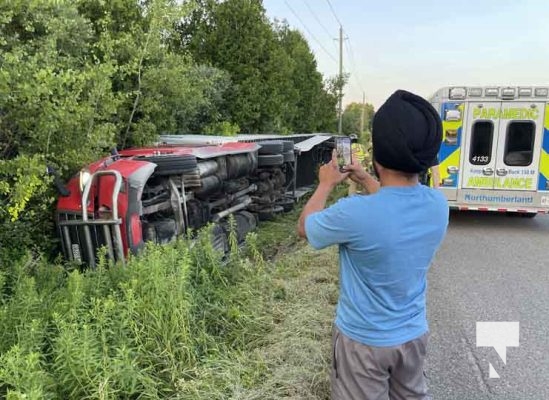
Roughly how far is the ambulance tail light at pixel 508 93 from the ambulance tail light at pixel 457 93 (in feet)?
2.34

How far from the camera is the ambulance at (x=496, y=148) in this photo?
9.85m

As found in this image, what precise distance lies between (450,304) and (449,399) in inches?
82.8

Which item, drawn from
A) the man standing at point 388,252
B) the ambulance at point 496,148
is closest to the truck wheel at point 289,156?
the ambulance at point 496,148

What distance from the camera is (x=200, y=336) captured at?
11.5 ft

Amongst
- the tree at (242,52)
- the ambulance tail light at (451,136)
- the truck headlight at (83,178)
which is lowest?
the ambulance tail light at (451,136)

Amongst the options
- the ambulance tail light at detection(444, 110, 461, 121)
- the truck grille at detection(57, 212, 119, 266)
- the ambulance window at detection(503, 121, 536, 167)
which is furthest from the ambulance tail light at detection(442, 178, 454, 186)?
the truck grille at detection(57, 212, 119, 266)

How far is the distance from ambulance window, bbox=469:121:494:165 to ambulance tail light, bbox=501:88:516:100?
567mm

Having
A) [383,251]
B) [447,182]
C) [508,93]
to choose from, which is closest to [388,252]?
[383,251]

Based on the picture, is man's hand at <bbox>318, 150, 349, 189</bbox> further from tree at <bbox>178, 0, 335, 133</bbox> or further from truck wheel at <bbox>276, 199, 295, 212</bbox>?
tree at <bbox>178, 0, 335, 133</bbox>

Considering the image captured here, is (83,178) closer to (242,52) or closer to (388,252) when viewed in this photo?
(388,252)

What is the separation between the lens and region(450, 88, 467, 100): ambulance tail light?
999cm

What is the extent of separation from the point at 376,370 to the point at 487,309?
12.9ft

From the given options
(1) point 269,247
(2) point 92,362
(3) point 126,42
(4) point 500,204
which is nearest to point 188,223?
(1) point 269,247

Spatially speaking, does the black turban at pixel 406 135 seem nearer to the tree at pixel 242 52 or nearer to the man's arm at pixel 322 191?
the man's arm at pixel 322 191
